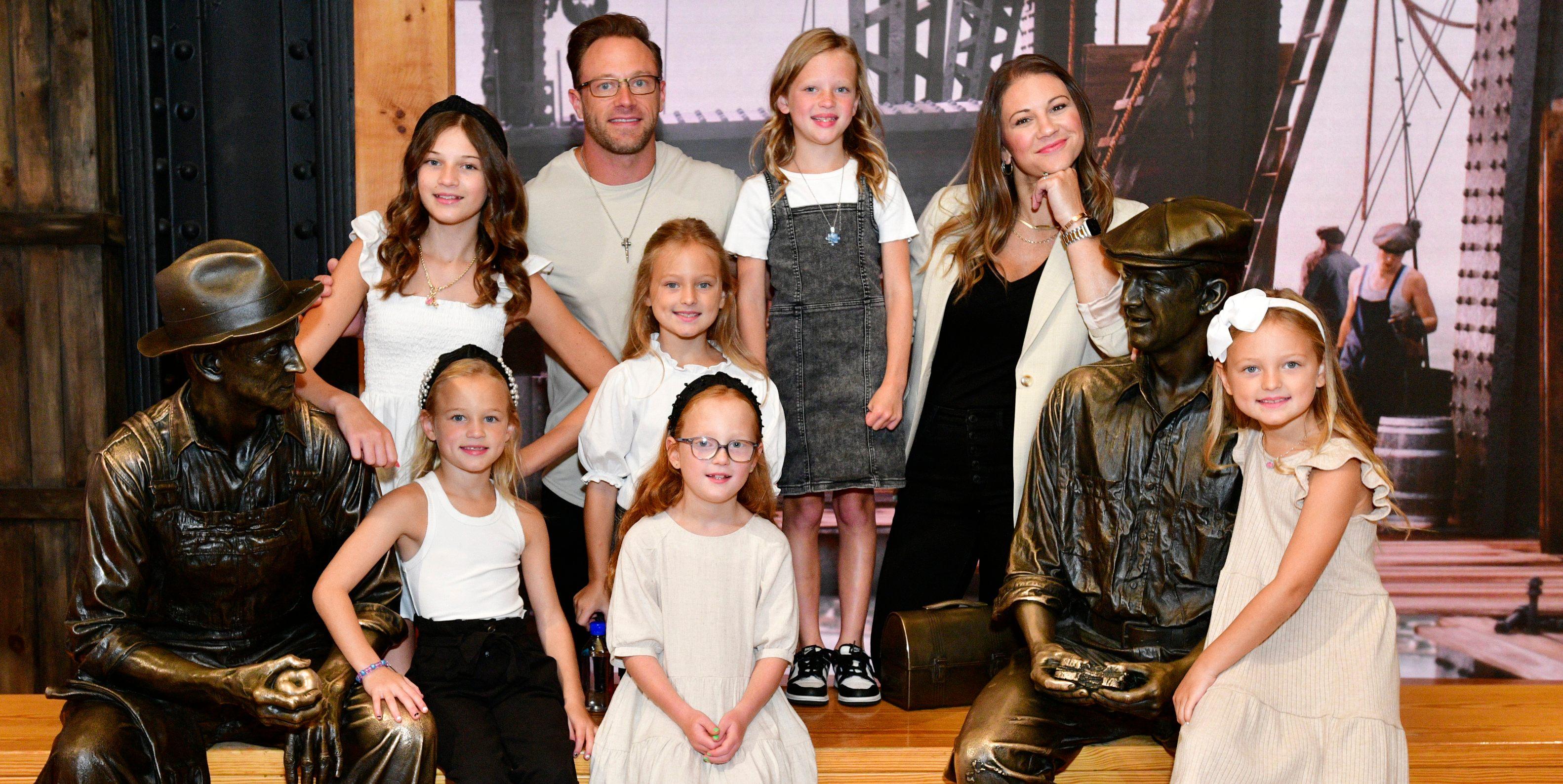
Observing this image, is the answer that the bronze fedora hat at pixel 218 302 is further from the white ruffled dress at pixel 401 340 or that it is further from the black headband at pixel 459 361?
the white ruffled dress at pixel 401 340

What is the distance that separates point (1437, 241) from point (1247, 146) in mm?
933

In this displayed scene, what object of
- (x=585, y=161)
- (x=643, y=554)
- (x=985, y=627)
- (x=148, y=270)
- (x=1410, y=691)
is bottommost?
(x=1410, y=691)

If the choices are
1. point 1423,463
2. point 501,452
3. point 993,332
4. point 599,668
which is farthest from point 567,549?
point 1423,463

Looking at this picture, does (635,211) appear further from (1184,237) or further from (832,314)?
(1184,237)

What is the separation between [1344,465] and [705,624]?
1421mm

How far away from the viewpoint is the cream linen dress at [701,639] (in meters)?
2.71

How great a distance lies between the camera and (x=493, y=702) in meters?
2.81

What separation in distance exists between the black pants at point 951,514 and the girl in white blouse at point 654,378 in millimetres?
464

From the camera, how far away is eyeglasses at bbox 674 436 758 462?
2.82 metres

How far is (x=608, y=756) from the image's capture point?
2.72 meters

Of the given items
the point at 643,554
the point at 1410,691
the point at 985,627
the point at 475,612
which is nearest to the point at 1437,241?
the point at 1410,691

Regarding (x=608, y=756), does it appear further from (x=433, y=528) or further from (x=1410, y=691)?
(x=1410, y=691)

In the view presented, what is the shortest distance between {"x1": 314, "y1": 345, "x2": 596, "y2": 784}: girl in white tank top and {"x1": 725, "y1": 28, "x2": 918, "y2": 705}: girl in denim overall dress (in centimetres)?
79

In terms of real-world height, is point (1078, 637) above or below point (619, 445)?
below
